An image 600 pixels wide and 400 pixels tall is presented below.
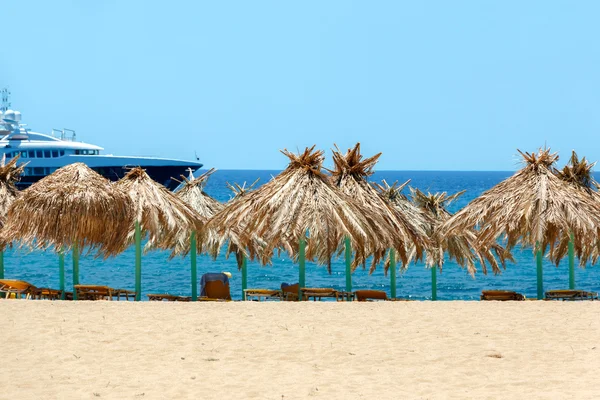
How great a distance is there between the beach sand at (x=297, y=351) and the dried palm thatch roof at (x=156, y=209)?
177 centimetres

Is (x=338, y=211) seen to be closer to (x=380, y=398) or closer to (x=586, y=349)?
(x=586, y=349)

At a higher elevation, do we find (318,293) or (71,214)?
(71,214)

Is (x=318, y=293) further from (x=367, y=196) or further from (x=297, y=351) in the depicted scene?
(x=297, y=351)

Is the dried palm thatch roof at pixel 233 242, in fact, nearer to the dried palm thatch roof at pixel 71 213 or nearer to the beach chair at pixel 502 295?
the dried palm thatch roof at pixel 71 213

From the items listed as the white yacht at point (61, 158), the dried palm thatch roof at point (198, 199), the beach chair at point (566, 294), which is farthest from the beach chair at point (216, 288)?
the white yacht at point (61, 158)

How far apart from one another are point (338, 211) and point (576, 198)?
351cm

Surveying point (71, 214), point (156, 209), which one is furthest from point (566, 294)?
point (71, 214)

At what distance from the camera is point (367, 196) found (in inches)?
503

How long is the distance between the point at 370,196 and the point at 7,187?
6434 mm

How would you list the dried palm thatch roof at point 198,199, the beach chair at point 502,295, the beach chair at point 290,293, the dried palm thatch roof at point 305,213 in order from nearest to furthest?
the dried palm thatch roof at point 305,213, the beach chair at point 502,295, the beach chair at point 290,293, the dried palm thatch roof at point 198,199

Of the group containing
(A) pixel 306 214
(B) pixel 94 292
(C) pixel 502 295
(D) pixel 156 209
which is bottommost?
(C) pixel 502 295

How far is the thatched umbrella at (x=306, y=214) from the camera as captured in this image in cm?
1166

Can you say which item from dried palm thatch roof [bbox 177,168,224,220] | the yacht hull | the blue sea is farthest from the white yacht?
dried palm thatch roof [bbox 177,168,224,220]

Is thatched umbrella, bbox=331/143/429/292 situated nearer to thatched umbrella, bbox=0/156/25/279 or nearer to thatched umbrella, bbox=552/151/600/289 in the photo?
thatched umbrella, bbox=552/151/600/289
